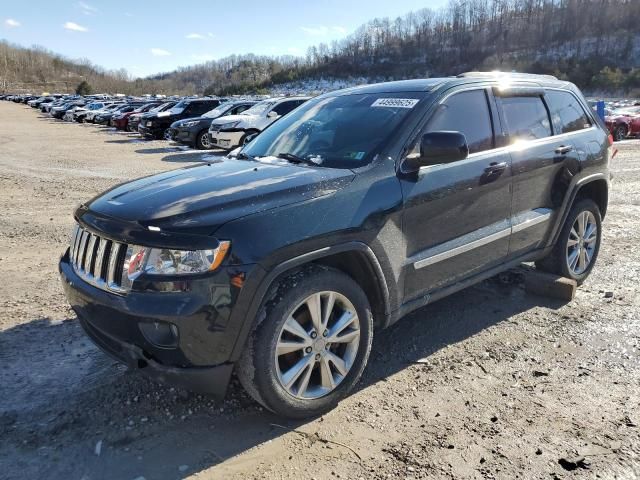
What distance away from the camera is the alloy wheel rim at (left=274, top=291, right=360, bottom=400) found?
2.79 m

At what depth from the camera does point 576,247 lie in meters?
4.87

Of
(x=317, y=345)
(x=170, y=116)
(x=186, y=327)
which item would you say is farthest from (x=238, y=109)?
(x=186, y=327)

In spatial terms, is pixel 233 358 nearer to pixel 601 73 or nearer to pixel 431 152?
pixel 431 152

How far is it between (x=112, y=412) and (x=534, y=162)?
138 inches

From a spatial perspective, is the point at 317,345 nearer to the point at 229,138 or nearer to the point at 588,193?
the point at 588,193

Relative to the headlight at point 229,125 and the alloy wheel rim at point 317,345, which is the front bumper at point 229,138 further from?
the alloy wheel rim at point 317,345

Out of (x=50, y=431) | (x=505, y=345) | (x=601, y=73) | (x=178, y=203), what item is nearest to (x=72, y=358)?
(x=50, y=431)

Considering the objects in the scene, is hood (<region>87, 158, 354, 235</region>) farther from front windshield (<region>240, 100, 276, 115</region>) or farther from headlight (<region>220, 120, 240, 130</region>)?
front windshield (<region>240, 100, 276, 115</region>)

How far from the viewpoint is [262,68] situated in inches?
6841

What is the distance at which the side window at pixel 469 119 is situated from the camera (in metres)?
3.59

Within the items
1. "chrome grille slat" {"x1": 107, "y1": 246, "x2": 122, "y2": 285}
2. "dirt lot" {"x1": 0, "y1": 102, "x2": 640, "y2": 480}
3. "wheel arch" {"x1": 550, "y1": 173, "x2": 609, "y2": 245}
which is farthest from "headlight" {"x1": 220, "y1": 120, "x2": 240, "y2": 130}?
"chrome grille slat" {"x1": 107, "y1": 246, "x2": 122, "y2": 285}

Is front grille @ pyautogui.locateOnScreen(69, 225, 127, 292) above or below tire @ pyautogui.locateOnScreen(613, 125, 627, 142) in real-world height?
above

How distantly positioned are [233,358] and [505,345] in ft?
7.09

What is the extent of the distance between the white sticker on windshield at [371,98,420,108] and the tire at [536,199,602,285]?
6.70 ft
